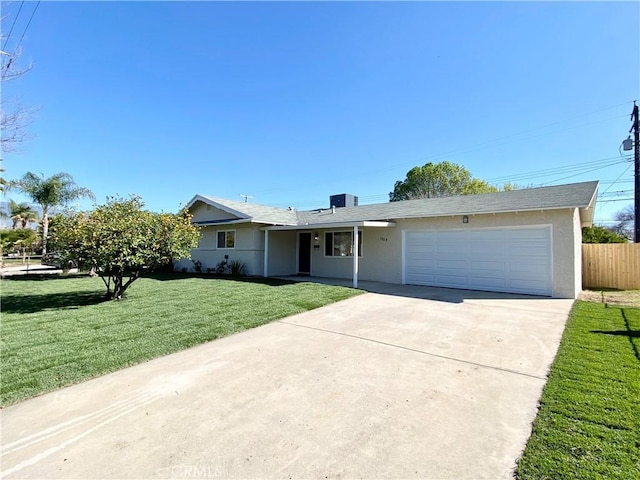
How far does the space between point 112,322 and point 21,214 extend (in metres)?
32.9

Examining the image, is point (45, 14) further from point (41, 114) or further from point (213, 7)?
point (213, 7)

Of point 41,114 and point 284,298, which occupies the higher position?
point 41,114

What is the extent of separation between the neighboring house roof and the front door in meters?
0.91

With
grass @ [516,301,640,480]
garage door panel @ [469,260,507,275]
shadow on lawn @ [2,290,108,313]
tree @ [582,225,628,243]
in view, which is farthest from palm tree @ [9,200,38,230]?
tree @ [582,225,628,243]

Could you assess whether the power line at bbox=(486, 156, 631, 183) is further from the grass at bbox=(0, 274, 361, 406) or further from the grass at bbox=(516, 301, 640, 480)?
the grass at bbox=(0, 274, 361, 406)

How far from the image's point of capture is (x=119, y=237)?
7.79 m

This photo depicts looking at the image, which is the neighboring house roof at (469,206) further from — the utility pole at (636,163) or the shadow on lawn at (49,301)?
the shadow on lawn at (49,301)

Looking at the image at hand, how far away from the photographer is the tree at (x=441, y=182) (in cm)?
2891

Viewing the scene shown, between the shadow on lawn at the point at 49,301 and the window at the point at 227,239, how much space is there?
21.5 feet

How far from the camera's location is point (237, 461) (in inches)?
94.3

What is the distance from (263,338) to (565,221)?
9.30 m

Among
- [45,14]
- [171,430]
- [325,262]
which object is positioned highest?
[45,14]

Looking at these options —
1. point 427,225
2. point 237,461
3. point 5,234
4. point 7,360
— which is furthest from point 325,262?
point 5,234

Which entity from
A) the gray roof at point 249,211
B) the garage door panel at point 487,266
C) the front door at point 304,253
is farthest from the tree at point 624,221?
the gray roof at point 249,211
